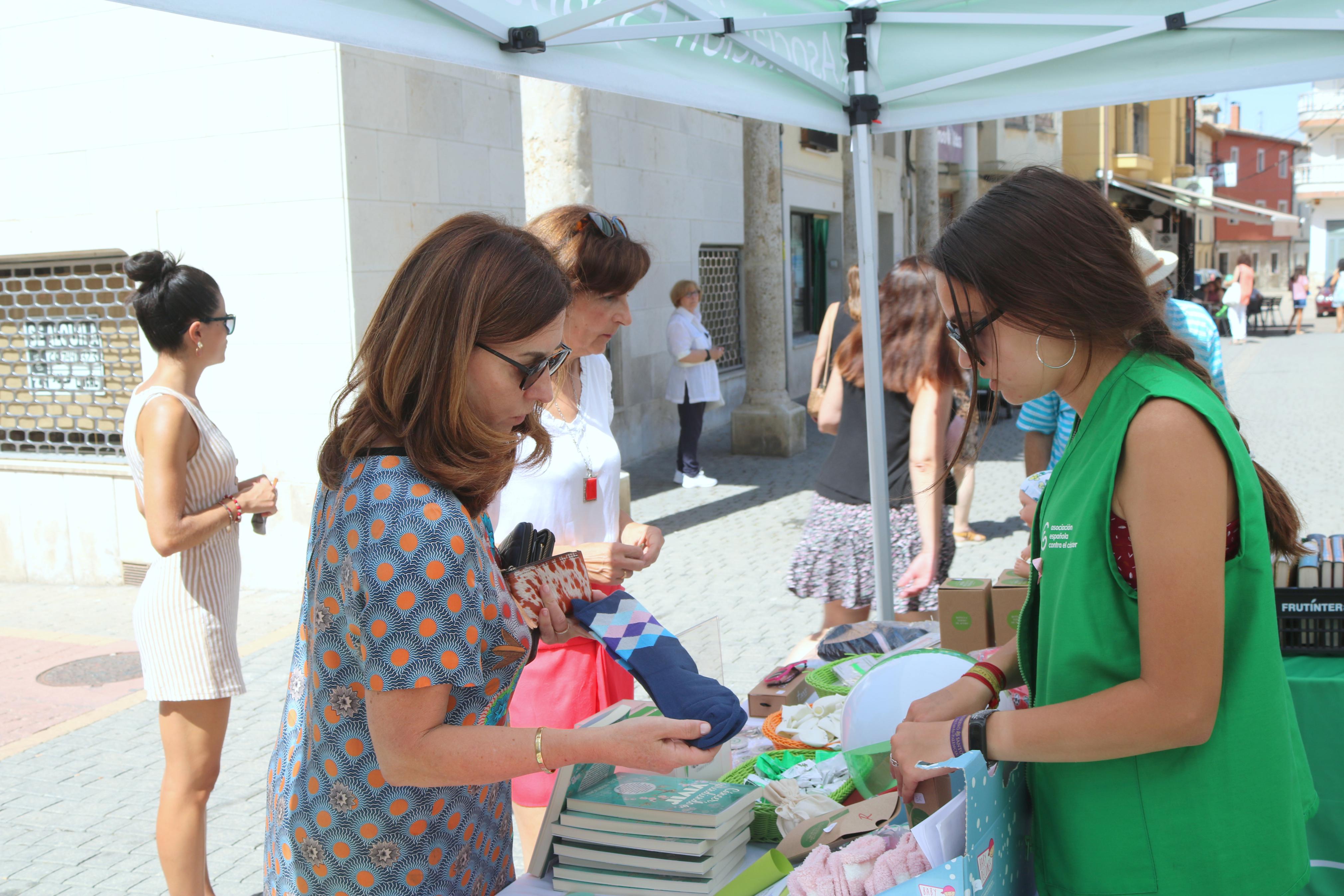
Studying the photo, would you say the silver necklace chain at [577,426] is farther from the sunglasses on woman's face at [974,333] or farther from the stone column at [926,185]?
the stone column at [926,185]

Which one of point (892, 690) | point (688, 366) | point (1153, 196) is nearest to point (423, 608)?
point (892, 690)

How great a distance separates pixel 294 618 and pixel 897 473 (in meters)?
4.08

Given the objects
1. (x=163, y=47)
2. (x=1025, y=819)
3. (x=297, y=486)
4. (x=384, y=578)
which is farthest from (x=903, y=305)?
(x=163, y=47)

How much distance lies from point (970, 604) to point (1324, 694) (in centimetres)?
81

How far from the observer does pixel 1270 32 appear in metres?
3.26

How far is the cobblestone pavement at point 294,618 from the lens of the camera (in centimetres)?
392

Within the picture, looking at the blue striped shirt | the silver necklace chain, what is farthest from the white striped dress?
the blue striped shirt

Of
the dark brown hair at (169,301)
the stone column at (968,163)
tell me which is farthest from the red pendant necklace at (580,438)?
the stone column at (968,163)

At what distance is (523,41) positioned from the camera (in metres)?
2.72

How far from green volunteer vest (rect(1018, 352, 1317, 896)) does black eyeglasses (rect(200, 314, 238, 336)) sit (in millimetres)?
2670

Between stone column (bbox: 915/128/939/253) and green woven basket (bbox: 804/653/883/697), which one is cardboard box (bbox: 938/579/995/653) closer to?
green woven basket (bbox: 804/653/883/697)

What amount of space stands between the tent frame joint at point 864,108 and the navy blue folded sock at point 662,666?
245cm

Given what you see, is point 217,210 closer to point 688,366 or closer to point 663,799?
point 688,366

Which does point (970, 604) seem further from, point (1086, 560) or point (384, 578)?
point (384, 578)
